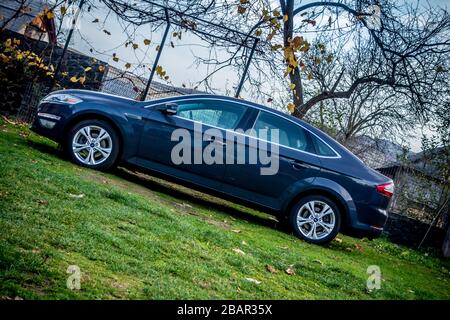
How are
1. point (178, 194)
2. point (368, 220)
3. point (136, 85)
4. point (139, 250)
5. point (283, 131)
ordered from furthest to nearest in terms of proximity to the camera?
point (136, 85) < point (178, 194) < point (283, 131) < point (368, 220) < point (139, 250)

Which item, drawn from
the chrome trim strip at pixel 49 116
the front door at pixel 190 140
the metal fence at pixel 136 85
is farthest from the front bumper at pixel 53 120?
the metal fence at pixel 136 85

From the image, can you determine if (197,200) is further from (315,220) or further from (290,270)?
(290,270)

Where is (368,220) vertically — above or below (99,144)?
above

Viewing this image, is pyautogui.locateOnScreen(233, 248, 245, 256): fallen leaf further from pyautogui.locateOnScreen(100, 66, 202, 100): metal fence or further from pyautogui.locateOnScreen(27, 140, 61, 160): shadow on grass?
pyautogui.locateOnScreen(100, 66, 202, 100): metal fence

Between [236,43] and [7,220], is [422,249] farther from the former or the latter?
[7,220]

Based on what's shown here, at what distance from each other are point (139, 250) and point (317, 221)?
344 cm

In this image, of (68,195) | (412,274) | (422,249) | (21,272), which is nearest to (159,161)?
(68,195)

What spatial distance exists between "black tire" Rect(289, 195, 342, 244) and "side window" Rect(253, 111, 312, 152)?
79 centimetres

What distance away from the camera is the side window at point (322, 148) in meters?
6.21

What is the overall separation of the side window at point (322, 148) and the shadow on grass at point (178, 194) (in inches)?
54.0

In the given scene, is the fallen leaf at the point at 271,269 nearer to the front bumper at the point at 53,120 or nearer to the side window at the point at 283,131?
the side window at the point at 283,131

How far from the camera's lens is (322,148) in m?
6.25

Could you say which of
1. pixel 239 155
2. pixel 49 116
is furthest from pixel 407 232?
pixel 49 116
